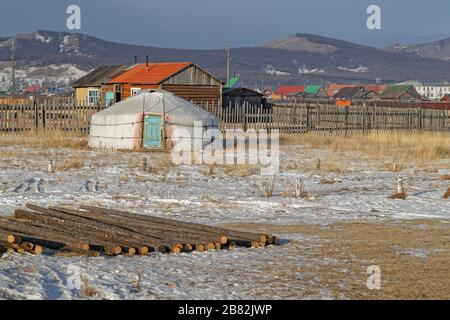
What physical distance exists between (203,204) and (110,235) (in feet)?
15.4

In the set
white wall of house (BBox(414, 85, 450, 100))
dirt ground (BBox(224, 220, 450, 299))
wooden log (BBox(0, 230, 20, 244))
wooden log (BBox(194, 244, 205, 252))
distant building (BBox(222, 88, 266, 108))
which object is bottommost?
dirt ground (BBox(224, 220, 450, 299))

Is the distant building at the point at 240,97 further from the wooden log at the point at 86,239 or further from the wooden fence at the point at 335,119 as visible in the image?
the wooden log at the point at 86,239

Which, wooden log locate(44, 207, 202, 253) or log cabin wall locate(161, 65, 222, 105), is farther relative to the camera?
log cabin wall locate(161, 65, 222, 105)

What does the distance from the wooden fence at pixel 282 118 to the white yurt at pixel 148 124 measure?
592 cm

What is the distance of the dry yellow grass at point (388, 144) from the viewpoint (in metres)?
27.0

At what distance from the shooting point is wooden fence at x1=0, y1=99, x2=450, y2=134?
33469 millimetres

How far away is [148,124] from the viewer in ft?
89.5

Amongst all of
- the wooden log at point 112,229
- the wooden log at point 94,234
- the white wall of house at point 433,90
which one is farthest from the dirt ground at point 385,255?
the white wall of house at point 433,90

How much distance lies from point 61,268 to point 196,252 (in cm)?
210

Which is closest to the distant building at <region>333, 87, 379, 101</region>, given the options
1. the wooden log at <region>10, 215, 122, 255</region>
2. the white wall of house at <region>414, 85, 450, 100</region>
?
the white wall of house at <region>414, 85, 450, 100</region>

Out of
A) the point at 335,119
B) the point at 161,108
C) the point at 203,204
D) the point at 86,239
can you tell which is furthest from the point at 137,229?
the point at 335,119

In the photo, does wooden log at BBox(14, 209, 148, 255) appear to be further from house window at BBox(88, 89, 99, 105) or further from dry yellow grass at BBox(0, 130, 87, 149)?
house window at BBox(88, 89, 99, 105)

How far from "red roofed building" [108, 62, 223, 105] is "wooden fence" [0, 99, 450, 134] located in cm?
584

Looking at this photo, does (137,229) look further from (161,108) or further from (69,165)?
(161,108)
